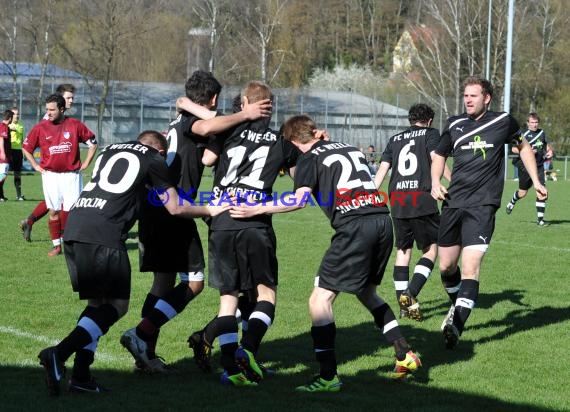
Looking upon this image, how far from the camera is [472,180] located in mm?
7648

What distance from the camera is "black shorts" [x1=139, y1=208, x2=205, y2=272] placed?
6.43 metres

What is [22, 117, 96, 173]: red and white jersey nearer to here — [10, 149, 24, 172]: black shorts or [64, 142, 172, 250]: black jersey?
[64, 142, 172, 250]: black jersey

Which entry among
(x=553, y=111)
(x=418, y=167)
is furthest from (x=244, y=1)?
(x=418, y=167)

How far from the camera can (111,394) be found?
571 centimetres

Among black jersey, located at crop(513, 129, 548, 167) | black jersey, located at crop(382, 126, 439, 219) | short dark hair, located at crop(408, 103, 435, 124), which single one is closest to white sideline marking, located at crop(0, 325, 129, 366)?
black jersey, located at crop(382, 126, 439, 219)

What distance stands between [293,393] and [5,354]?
2294 millimetres

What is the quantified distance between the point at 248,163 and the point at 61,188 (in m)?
6.23

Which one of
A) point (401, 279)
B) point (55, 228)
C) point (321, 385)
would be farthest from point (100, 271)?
point (55, 228)

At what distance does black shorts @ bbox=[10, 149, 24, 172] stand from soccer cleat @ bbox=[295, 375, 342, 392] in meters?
17.7

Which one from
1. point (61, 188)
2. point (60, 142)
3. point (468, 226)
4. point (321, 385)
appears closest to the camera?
point (321, 385)

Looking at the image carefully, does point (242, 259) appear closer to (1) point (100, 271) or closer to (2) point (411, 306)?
(1) point (100, 271)

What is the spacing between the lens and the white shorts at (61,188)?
1165cm

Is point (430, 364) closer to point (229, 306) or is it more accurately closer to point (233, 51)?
point (229, 306)

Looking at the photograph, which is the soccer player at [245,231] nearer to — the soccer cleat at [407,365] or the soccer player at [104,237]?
the soccer player at [104,237]
